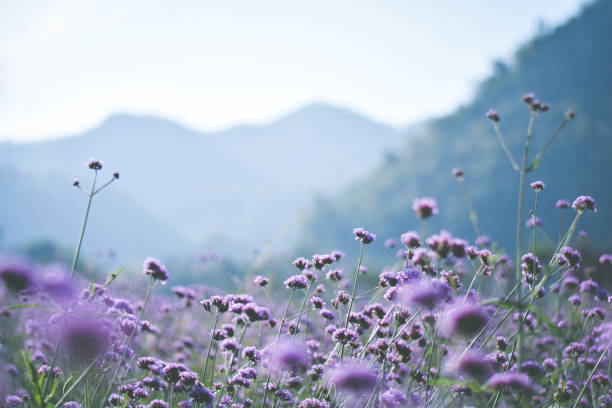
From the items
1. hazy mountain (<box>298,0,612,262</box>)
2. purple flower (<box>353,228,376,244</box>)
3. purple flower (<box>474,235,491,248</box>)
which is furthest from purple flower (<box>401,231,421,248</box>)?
hazy mountain (<box>298,0,612,262</box>)

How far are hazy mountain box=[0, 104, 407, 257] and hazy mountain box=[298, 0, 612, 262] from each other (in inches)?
553

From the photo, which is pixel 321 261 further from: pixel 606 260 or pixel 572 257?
pixel 606 260

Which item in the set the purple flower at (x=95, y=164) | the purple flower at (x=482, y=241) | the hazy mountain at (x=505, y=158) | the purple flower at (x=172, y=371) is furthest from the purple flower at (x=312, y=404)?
the hazy mountain at (x=505, y=158)

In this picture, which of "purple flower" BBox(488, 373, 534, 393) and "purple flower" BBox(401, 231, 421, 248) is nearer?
"purple flower" BBox(488, 373, 534, 393)

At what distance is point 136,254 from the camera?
304 feet

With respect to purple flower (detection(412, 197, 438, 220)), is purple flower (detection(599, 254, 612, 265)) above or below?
below

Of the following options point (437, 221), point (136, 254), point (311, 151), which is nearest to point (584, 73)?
point (437, 221)

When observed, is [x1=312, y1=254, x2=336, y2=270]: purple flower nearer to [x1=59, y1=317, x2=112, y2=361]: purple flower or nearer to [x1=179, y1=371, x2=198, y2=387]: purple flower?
[x1=179, y1=371, x2=198, y2=387]: purple flower

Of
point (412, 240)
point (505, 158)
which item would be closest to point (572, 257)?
point (412, 240)

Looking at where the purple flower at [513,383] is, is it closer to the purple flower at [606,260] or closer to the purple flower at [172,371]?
the purple flower at [172,371]

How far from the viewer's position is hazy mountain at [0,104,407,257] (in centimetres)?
9106

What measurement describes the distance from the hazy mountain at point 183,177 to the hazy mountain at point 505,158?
14.0 metres

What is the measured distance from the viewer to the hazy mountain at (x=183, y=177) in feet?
299

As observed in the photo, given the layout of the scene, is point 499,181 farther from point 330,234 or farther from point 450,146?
point 330,234
